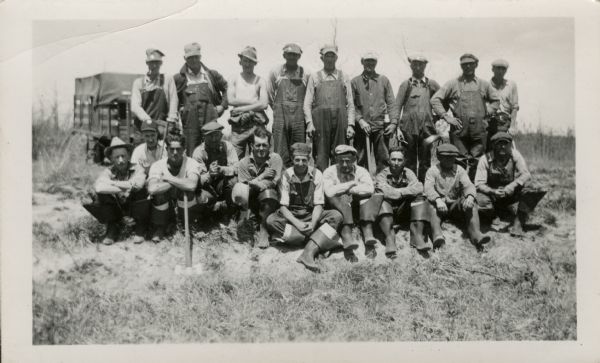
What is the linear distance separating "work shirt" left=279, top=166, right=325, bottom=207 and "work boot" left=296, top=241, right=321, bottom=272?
20.7 inches

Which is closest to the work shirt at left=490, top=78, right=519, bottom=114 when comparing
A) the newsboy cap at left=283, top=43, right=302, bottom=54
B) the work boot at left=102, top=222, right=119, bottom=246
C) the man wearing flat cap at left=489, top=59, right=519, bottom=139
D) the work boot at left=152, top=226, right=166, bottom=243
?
the man wearing flat cap at left=489, top=59, right=519, bottom=139

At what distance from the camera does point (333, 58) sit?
8.91 metres

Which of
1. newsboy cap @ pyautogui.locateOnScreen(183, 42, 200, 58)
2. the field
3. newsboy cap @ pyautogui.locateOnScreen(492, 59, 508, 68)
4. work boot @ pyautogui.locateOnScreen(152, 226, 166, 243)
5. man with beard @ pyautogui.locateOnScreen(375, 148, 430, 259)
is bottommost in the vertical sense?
the field

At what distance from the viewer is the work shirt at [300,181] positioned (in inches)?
336

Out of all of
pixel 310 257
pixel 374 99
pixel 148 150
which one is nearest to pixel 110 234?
pixel 148 150

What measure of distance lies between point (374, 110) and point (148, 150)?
2914mm

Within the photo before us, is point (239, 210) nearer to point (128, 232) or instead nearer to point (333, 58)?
point (128, 232)

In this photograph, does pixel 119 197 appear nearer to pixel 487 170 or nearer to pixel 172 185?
pixel 172 185

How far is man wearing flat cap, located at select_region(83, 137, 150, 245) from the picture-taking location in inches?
339

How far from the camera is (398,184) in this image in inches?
344

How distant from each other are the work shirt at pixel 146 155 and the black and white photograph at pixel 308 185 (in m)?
0.02

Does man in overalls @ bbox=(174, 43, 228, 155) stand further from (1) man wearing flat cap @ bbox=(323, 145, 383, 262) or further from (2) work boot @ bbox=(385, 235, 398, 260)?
(2) work boot @ bbox=(385, 235, 398, 260)
